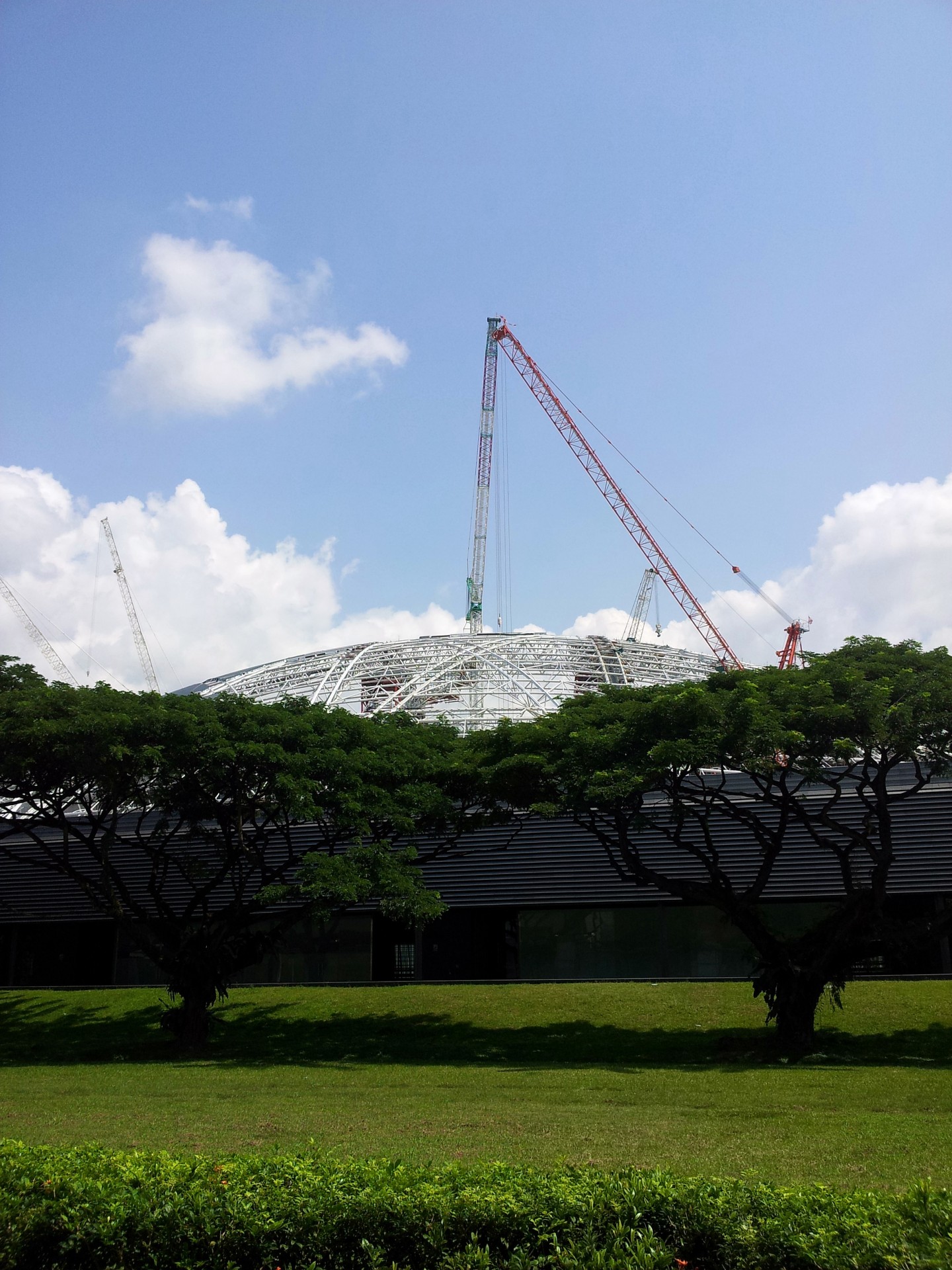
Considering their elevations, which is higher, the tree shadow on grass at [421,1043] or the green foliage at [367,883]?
the green foliage at [367,883]

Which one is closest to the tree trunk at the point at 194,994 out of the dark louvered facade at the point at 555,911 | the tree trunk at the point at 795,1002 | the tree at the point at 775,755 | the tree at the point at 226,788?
the tree at the point at 226,788

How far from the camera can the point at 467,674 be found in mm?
54094

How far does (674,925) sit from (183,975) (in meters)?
17.2

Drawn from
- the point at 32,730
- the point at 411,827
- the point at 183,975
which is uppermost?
the point at 32,730

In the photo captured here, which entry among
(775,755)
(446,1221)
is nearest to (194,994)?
(775,755)

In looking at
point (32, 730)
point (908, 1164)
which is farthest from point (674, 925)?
point (908, 1164)

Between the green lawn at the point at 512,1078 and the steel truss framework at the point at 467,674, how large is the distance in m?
17.1

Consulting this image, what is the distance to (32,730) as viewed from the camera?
25.8 m

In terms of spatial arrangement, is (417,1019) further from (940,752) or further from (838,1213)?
(838,1213)

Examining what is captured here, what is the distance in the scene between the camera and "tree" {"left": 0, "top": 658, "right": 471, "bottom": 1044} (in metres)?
26.2

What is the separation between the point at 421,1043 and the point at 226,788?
27.9 feet

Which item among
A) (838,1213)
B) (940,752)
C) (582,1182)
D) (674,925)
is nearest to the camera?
(838,1213)

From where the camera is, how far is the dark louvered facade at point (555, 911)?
34.2 metres

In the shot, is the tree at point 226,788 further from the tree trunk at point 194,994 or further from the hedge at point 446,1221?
the hedge at point 446,1221
